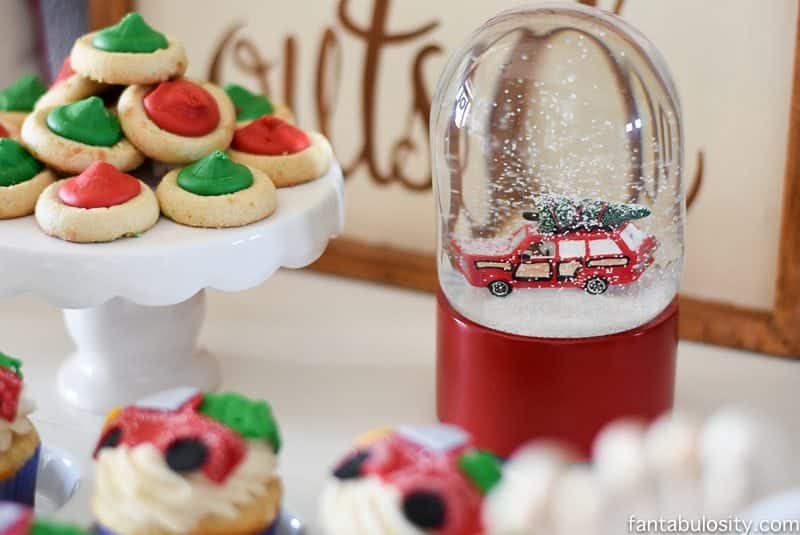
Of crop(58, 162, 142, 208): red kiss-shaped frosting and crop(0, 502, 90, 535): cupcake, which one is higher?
crop(58, 162, 142, 208): red kiss-shaped frosting

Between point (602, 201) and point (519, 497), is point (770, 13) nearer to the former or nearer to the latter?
point (602, 201)

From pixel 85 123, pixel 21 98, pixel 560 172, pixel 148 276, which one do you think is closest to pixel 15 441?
pixel 148 276

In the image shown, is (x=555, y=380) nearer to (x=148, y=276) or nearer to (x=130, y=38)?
(x=148, y=276)

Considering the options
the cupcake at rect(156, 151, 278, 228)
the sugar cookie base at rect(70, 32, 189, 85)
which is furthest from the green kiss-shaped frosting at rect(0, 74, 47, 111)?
the cupcake at rect(156, 151, 278, 228)

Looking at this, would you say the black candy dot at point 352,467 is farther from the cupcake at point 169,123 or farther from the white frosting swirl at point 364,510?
the cupcake at point 169,123

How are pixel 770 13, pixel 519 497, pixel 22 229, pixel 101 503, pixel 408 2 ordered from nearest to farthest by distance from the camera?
1. pixel 519 497
2. pixel 101 503
3. pixel 22 229
4. pixel 770 13
5. pixel 408 2

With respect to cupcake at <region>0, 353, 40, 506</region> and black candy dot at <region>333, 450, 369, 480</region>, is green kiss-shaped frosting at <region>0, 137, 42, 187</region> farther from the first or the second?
black candy dot at <region>333, 450, 369, 480</region>

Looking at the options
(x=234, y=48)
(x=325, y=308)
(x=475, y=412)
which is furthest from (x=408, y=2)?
(x=475, y=412)

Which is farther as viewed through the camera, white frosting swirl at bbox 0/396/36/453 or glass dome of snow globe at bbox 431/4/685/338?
glass dome of snow globe at bbox 431/4/685/338
